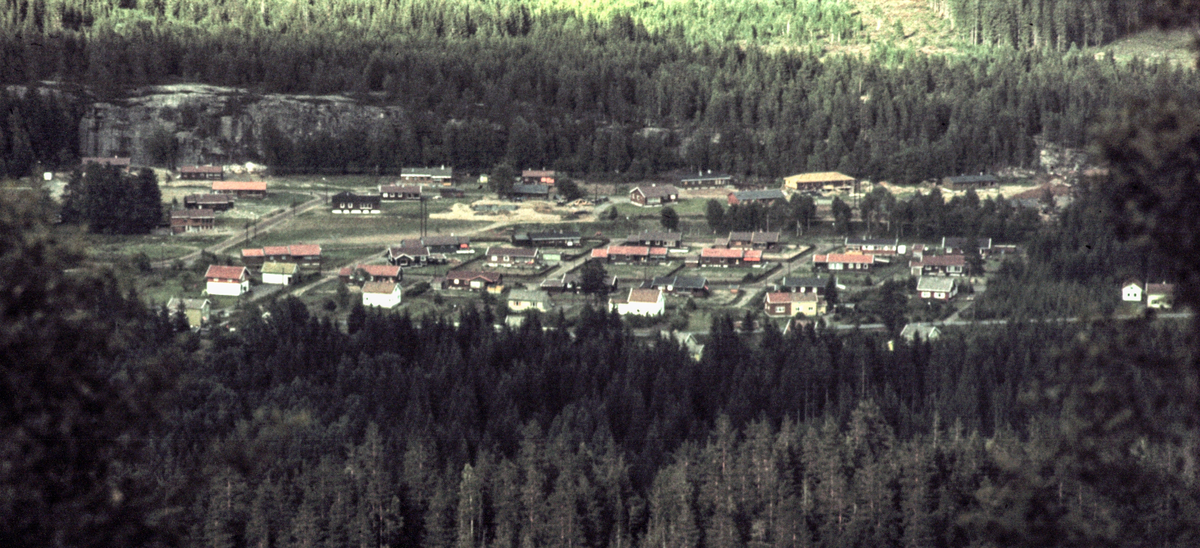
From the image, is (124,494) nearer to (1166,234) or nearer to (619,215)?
(1166,234)

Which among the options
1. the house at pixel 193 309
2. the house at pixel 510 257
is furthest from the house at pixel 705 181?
the house at pixel 193 309

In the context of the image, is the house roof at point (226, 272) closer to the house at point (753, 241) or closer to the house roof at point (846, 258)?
the house at point (753, 241)

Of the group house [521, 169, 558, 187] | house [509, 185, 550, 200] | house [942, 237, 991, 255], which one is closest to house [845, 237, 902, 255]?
house [942, 237, 991, 255]

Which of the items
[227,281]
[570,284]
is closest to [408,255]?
[227,281]

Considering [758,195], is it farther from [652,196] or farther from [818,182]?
[652,196]

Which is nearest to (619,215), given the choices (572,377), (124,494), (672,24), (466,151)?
(466,151)

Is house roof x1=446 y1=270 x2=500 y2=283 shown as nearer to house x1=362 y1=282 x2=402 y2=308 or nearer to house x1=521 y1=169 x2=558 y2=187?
house x1=362 y1=282 x2=402 y2=308
